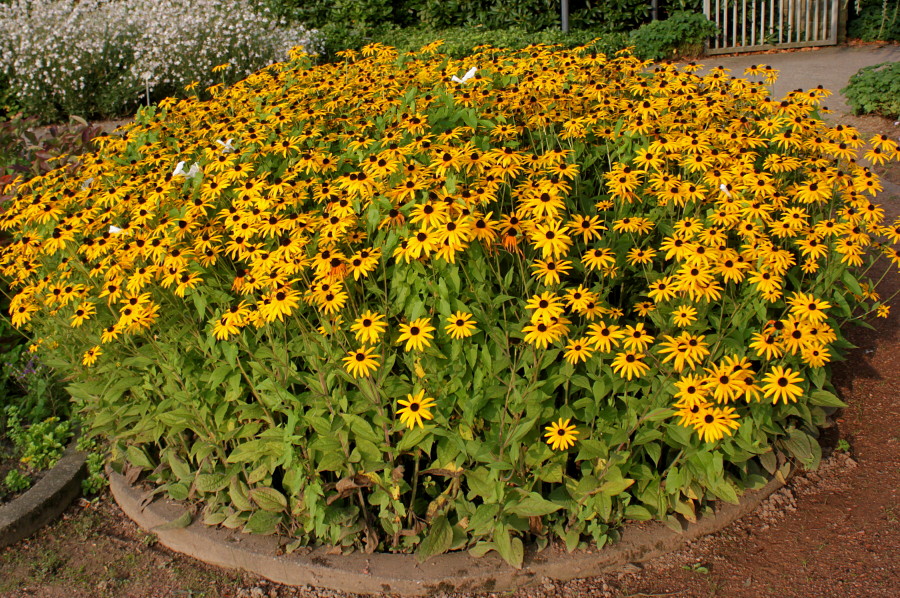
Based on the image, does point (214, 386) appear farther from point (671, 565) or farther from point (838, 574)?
point (838, 574)

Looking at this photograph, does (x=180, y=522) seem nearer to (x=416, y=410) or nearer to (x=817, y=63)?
(x=416, y=410)

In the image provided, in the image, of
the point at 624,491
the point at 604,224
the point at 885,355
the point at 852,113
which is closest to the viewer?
the point at 624,491

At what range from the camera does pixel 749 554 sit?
2.95 metres

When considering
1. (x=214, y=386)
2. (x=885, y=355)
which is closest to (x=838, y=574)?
(x=885, y=355)

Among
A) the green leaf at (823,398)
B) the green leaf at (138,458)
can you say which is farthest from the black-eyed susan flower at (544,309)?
the green leaf at (138,458)

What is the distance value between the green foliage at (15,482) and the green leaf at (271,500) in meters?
1.36

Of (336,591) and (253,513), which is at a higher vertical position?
(253,513)

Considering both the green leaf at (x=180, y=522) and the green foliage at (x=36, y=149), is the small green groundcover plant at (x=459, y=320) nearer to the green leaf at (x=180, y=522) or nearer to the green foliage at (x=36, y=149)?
the green leaf at (x=180, y=522)

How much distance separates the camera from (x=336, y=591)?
2.96 m

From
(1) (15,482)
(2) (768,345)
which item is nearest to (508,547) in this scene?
(2) (768,345)

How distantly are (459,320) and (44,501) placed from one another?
2200mm

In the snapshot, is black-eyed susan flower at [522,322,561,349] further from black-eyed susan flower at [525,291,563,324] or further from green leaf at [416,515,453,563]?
green leaf at [416,515,453,563]

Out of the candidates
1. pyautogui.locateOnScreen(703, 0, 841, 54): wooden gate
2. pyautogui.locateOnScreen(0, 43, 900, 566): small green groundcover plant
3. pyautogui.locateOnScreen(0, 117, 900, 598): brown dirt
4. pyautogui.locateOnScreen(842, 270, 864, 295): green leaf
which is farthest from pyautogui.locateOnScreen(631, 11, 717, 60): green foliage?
pyautogui.locateOnScreen(842, 270, 864, 295): green leaf

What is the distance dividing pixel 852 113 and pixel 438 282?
21.7 feet
